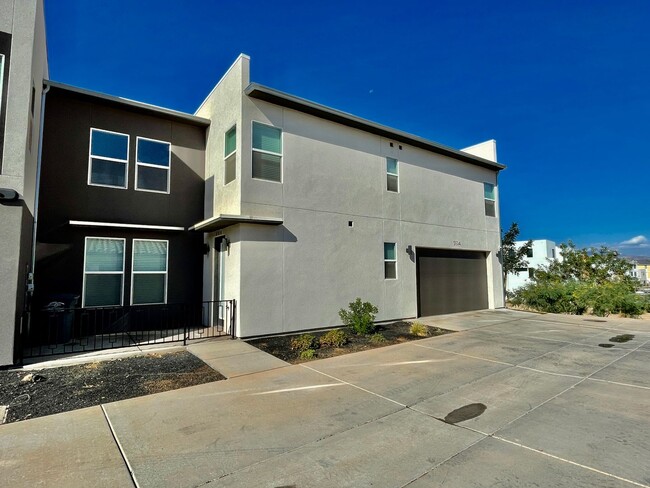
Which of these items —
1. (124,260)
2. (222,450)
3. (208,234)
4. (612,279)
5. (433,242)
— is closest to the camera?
(222,450)

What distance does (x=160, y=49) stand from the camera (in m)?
12.2

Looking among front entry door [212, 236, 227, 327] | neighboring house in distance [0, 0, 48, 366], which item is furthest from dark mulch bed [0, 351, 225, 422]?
front entry door [212, 236, 227, 327]

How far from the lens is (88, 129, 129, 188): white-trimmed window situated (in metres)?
9.48

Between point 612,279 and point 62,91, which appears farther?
point 612,279

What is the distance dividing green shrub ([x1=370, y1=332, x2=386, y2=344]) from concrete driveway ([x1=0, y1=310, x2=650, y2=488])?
208cm

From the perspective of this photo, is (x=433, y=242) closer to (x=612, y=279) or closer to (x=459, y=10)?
(x=459, y=10)

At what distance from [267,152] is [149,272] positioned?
4842 mm

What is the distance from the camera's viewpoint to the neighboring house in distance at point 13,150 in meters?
6.07

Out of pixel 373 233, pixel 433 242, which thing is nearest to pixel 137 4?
pixel 373 233

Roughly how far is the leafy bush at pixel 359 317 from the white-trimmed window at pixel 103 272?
6302 mm

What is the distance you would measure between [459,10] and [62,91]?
12.4m

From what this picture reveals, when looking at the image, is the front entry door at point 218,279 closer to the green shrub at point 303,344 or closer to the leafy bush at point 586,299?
the green shrub at point 303,344

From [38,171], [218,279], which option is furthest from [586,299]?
[38,171]

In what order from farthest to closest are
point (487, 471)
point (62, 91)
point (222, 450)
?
point (62, 91) → point (222, 450) → point (487, 471)
